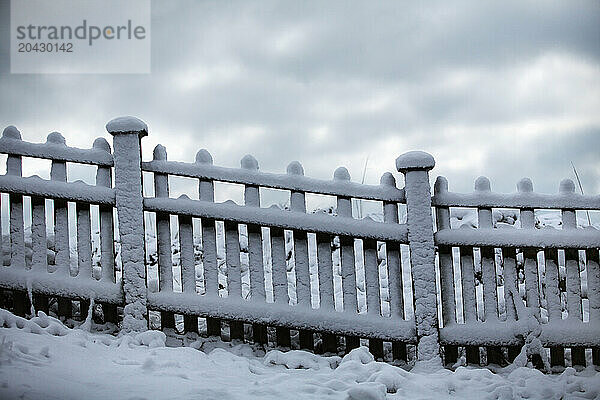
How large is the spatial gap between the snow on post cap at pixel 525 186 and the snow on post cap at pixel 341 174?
1.27m

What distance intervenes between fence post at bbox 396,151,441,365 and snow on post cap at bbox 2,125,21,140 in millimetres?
2864

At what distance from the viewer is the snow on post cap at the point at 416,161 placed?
4488 mm

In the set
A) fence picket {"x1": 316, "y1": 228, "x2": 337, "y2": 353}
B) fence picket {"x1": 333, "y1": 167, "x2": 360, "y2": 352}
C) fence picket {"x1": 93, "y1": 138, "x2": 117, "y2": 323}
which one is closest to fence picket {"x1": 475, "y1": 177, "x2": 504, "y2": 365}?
fence picket {"x1": 333, "y1": 167, "x2": 360, "y2": 352}

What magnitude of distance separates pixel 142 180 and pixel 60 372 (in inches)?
72.6

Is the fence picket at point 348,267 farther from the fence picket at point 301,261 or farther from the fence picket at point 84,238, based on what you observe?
the fence picket at point 84,238

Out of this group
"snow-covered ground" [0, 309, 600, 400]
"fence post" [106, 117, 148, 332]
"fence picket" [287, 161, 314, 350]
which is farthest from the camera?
"fence picket" [287, 161, 314, 350]

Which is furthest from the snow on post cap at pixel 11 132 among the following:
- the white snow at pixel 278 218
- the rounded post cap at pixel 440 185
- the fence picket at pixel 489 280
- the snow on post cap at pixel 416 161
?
the fence picket at pixel 489 280

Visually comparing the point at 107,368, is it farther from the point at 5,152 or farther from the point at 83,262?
Result: the point at 5,152

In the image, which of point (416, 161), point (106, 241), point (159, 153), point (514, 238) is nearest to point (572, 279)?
point (514, 238)

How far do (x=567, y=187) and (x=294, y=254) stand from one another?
6.78 feet

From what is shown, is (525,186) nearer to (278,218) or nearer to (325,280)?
(325,280)

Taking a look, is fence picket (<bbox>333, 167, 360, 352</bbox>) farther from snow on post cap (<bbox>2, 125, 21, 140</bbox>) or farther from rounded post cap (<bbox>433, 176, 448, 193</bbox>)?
snow on post cap (<bbox>2, 125, 21, 140</bbox>)

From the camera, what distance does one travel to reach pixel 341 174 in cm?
457

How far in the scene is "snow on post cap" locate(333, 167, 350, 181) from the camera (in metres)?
4.56
